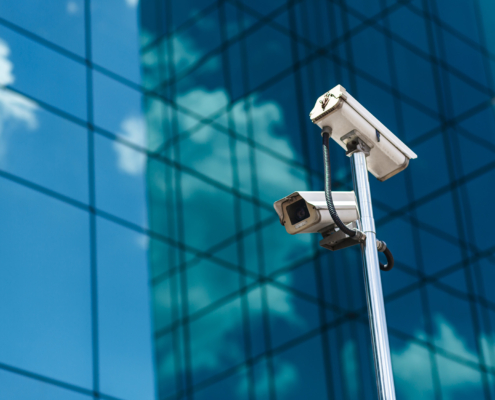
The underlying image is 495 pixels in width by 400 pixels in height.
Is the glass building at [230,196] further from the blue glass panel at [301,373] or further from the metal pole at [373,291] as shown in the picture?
the metal pole at [373,291]

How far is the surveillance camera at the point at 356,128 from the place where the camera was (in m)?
4.08

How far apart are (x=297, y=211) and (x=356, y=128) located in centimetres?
51

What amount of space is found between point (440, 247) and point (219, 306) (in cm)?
417

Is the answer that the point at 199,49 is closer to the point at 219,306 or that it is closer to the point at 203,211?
the point at 203,211

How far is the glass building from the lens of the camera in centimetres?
1177

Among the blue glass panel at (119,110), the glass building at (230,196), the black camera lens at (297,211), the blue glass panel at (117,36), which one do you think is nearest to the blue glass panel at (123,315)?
the glass building at (230,196)

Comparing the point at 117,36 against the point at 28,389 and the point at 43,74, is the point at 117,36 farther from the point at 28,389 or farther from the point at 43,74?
the point at 28,389

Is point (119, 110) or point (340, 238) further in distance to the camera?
Result: point (119, 110)

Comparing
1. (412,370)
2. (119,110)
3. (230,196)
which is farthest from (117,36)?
(412,370)

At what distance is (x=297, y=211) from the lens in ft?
13.5

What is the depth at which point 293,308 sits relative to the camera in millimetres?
14508

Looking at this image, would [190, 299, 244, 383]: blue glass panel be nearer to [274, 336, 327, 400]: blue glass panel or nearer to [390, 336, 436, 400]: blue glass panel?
Answer: [274, 336, 327, 400]: blue glass panel

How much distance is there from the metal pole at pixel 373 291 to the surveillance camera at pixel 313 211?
0.31 feet

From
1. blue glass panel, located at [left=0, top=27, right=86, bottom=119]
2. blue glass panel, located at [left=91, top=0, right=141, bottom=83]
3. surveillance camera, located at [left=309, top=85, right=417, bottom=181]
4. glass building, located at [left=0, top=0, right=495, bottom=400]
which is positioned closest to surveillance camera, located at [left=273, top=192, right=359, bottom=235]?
surveillance camera, located at [left=309, top=85, right=417, bottom=181]
